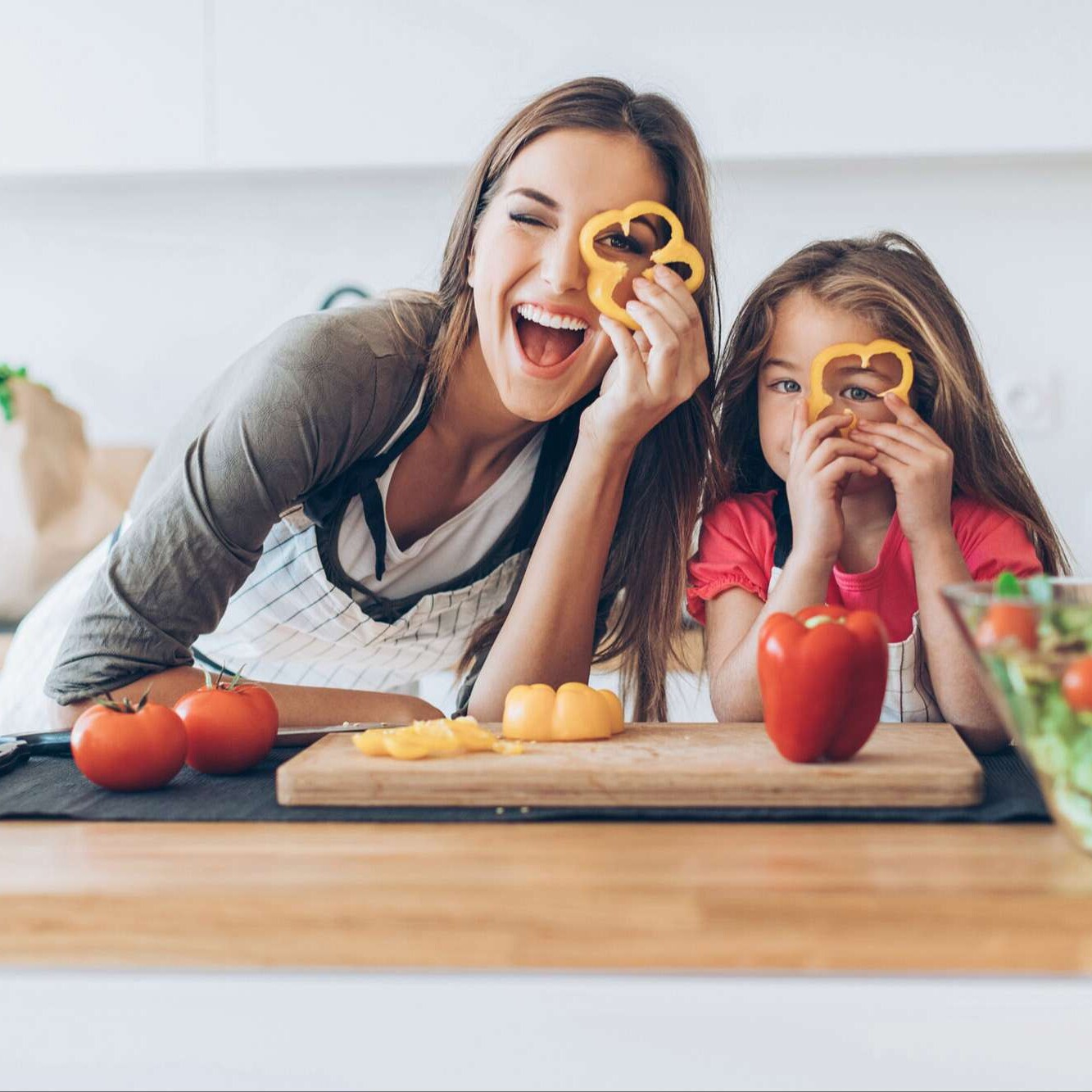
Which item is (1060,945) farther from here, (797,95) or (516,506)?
(797,95)

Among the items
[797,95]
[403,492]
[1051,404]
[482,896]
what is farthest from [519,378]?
[1051,404]

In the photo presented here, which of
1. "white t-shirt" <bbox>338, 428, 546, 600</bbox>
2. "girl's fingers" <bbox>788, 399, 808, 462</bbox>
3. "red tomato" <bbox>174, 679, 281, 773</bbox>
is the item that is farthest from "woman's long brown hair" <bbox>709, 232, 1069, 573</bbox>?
"red tomato" <bbox>174, 679, 281, 773</bbox>

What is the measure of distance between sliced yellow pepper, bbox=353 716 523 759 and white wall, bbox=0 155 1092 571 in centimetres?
190

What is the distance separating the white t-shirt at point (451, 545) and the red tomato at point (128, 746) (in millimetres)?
505

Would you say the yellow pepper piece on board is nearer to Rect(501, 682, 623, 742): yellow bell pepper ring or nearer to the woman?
Rect(501, 682, 623, 742): yellow bell pepper ring

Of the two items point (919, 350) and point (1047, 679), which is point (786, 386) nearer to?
point (919, 350)

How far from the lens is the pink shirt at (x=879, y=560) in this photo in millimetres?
1370

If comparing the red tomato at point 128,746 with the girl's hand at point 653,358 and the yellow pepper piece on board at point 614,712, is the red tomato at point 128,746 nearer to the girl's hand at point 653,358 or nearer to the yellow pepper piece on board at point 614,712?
the yellow pepper piece on board at point 614,712

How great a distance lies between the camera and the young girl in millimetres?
1260

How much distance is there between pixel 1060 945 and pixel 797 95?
2.06 metres

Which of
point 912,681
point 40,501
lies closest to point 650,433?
point 912,681

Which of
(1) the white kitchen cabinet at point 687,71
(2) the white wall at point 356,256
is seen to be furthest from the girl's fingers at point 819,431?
(2) the white wall at point 356,256

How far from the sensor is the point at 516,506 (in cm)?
152

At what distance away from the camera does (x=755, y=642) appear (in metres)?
1.30
